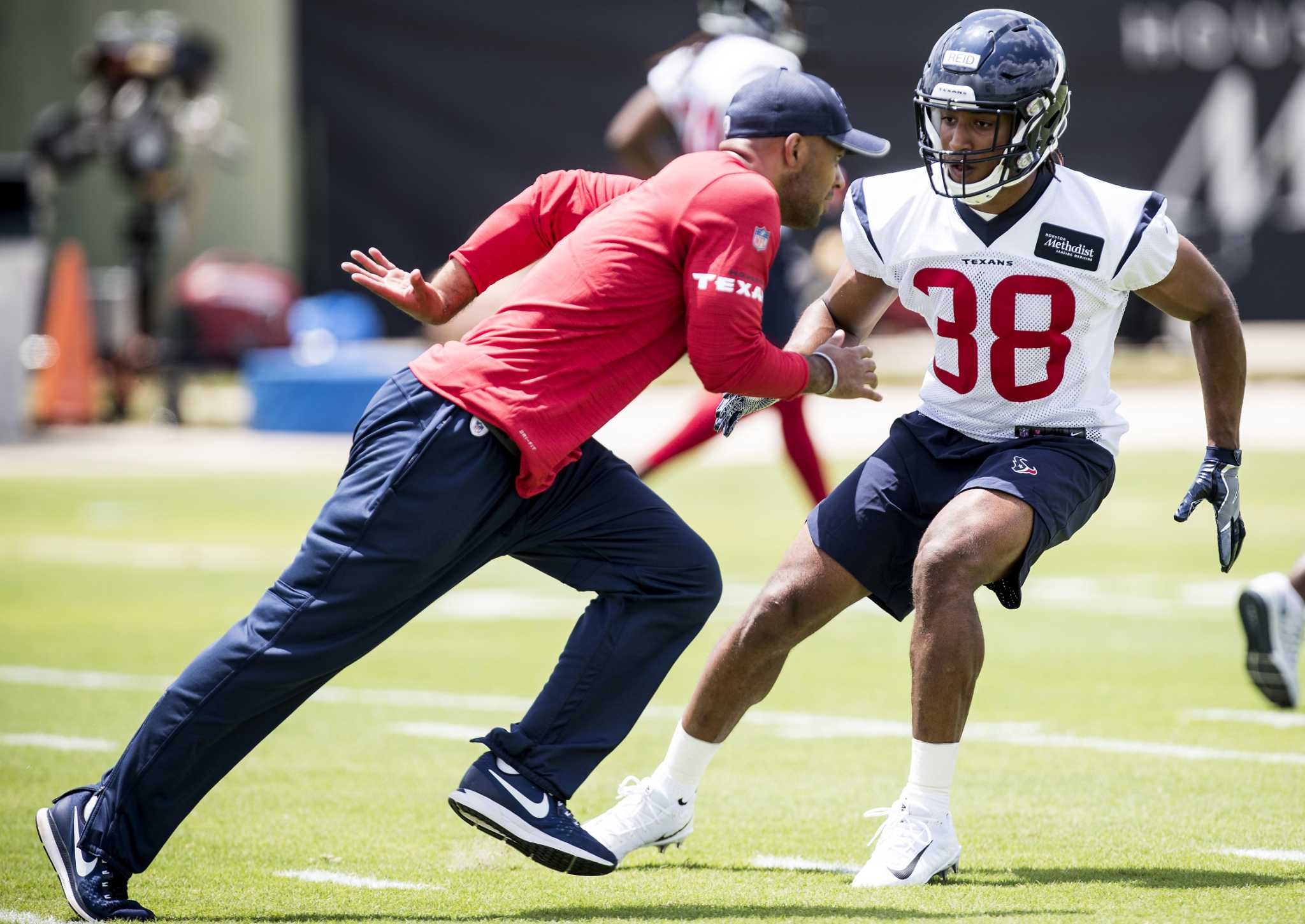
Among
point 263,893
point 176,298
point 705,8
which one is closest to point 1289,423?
point 705,8

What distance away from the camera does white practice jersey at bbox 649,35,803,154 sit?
344 inches

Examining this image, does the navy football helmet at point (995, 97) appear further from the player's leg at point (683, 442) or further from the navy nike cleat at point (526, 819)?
the player's leg at point (683, 442)

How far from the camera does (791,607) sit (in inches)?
193

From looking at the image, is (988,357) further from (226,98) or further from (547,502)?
(226,98)

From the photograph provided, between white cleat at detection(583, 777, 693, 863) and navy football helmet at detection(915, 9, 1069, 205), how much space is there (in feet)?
5.45

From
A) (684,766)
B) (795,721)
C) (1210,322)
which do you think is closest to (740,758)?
(795,721)

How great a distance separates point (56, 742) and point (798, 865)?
280cm

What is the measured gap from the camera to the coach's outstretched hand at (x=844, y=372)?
462 centimetres

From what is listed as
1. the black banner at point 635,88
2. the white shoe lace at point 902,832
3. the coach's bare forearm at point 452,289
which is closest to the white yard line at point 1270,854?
the white shoe lace at point 902,832

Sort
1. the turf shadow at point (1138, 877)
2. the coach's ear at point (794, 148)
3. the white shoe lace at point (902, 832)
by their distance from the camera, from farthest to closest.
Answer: the coach's ear at point (794, 148)
the white shoe lace at point (902, 832)
the turf shadow at point (1138, 877)

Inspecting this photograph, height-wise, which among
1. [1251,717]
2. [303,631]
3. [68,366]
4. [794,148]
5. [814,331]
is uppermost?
[794,148]

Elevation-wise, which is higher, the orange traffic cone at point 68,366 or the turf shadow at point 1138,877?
the turf shadow at point 1138,877

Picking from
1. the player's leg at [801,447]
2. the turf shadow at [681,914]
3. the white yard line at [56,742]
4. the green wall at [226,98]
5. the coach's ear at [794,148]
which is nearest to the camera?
the turf shadow at [681,914]

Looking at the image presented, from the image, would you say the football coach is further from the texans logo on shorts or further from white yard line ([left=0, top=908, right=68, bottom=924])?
the texans logo on shorts
